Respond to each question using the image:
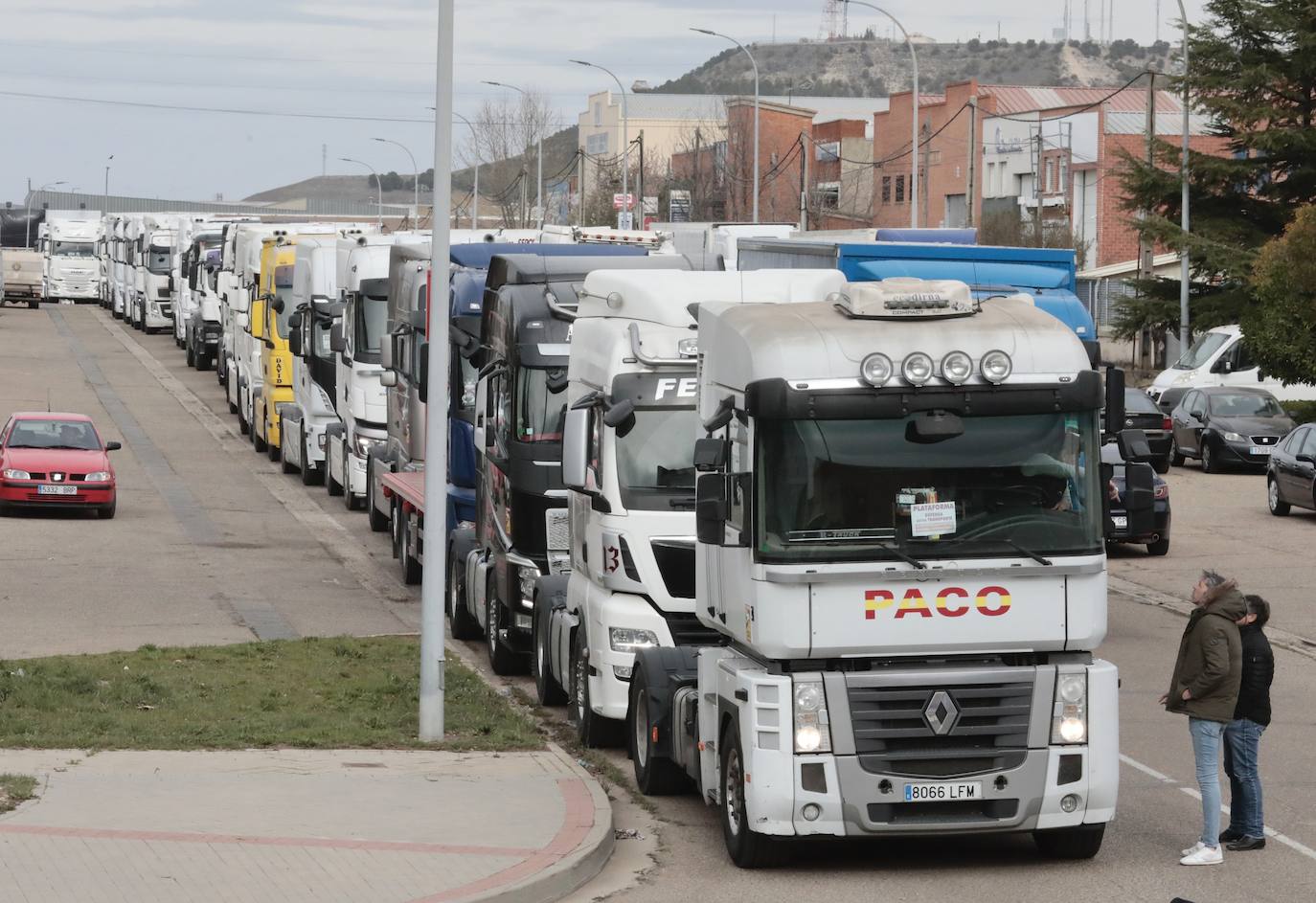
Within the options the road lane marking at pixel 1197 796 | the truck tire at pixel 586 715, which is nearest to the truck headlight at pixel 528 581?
the truck tire at pixel 586 715

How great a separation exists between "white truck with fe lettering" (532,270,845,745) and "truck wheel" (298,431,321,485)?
2096 cm

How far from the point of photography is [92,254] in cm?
9481

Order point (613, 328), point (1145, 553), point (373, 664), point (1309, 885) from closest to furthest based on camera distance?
point (1309, 885) < point (613, 328) < point (373, 664) < point (1145, 553)

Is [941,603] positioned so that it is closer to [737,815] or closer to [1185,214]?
[737,815]

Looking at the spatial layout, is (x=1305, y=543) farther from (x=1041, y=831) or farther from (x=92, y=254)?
(x=92, y=254)

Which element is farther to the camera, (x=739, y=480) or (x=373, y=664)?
(x=373, y=664)

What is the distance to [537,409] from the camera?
1719 centimetres

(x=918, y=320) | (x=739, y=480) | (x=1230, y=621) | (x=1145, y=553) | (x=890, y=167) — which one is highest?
(x=890, y=167)

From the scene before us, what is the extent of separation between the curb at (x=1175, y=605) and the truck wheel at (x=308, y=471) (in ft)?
50.4

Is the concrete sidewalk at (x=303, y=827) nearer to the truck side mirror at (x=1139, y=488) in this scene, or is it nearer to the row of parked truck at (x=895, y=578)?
the row of parked truck at (x=895, y=578)

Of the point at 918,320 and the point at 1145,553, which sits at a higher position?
the point at 918,320

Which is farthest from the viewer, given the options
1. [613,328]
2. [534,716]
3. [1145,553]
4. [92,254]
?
[92,254]

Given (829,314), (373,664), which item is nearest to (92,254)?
(373,664)

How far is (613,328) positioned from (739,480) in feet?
13.7
